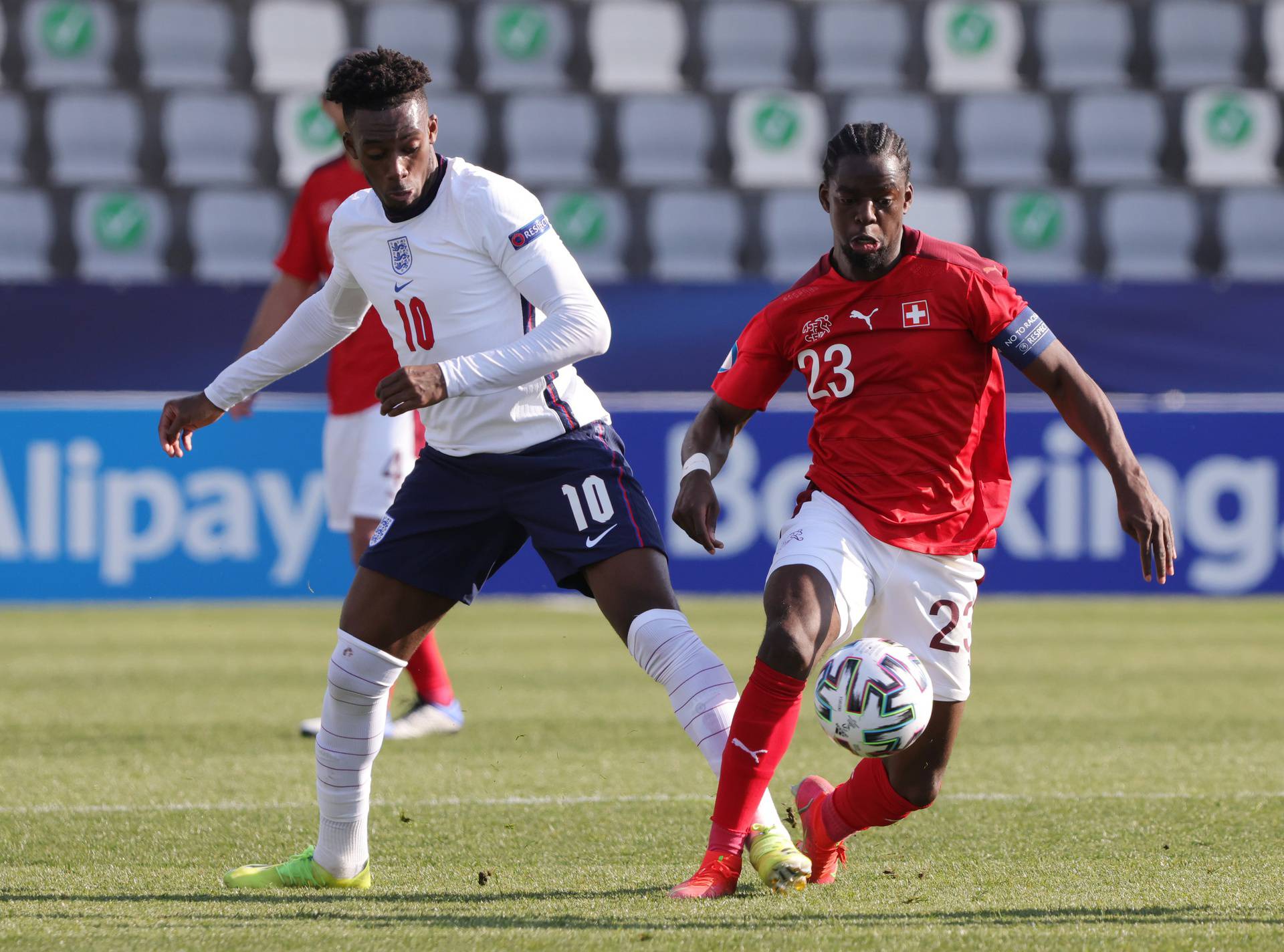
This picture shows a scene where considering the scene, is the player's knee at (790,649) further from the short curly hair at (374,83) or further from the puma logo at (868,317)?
the short curly hair at (374,83)

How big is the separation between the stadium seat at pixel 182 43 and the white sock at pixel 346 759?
40.8ft

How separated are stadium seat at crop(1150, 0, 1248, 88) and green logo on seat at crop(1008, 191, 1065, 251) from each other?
109 inches

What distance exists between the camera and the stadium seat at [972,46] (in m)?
16.1

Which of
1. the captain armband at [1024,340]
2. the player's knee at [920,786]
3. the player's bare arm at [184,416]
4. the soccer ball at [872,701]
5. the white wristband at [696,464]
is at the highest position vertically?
the captain armband at [1024,340]

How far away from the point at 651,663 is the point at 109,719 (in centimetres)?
386

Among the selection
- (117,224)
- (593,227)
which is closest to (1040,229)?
(593,227)

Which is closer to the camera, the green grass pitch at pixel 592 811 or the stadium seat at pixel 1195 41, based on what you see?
the green grass pitch at pixel 592 811

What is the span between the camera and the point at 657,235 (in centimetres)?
1422

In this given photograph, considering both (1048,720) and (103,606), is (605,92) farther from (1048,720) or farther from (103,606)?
(1048,720)

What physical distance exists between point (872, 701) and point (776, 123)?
1188 centimetres

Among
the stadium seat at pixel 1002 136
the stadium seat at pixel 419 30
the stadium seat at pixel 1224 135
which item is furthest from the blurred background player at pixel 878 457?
the stadium seat at pixel 1224 135

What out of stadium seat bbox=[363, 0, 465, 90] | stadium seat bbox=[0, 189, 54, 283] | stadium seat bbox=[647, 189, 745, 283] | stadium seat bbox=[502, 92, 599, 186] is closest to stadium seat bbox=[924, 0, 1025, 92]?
stadium seat bbox=[647, 189, 745, 283]

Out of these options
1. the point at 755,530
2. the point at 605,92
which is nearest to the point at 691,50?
the point at 605,92

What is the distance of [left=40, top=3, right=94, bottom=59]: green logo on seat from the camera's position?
15484 millimetres
